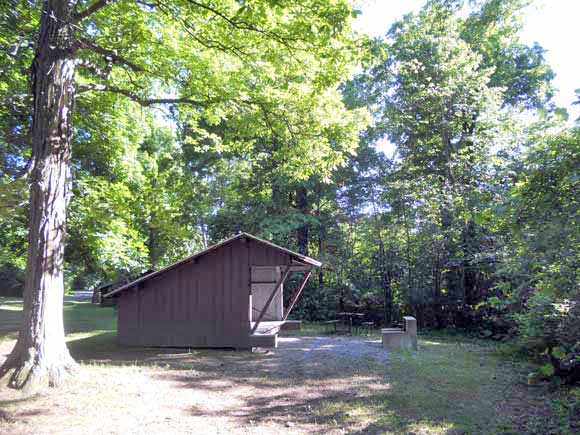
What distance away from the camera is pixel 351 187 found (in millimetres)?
22203

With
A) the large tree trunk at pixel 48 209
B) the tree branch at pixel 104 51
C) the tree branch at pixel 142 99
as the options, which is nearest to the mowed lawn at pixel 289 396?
the large tree trunk at pixel 48 209

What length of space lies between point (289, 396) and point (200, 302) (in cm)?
532

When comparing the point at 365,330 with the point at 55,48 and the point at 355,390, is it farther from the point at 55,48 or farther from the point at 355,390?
the point at 55,48

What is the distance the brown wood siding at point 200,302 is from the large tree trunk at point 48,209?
4.47 meters

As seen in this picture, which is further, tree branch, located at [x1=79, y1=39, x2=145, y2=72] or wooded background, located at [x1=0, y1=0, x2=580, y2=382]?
tree branch, located at [x1=79, y1=39, x2=145, y2=72]

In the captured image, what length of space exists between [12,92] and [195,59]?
15.2 feet

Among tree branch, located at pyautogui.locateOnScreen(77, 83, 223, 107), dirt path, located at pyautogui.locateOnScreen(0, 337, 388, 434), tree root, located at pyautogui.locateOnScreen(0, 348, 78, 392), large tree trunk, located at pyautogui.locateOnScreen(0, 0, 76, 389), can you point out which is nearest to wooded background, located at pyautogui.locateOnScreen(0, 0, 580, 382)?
tree branch, located at pyautogui.locateOnScreen(77, 83, 223, 107)

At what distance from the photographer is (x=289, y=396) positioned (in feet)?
23.0

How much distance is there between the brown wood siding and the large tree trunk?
447 centimetres

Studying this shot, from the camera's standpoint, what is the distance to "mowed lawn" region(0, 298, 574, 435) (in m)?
5.45

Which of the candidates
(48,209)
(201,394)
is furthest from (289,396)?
(48,209)

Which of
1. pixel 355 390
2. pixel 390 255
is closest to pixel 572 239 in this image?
pixel 355 390

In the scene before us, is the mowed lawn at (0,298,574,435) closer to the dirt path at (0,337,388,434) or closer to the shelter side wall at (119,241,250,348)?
the dirt path at (0,337,388,434)

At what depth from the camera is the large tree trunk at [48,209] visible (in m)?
6.89
